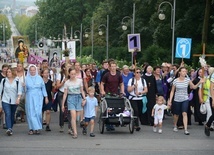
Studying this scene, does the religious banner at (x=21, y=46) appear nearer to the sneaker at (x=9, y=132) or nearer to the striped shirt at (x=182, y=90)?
the sneaker at (x=9, y=132)

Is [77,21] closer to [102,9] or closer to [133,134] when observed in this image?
[102,9]

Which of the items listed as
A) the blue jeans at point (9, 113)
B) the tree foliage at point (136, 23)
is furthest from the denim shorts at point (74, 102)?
the tree foliage at point (136, 23)

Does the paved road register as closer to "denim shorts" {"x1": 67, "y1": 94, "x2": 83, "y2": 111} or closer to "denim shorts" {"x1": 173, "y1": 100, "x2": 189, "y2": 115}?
"denim shorts" {"x1": 173, "y1": 100, "x2": 189, "y2": 115}

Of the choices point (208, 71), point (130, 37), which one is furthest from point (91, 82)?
point (208, 71)

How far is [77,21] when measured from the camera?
330ft

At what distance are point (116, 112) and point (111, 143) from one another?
78.0 inches

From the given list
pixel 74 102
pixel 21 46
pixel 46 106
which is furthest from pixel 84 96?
pixel 21 46

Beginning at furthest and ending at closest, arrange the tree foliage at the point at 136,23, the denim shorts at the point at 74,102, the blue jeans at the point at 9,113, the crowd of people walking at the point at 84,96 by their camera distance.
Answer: the tree foliage at the point at 136,23
the blue jeans at the point at 9,113
the crowd of people walking at the point at 84,96
the denim shorts at the point at 74,102

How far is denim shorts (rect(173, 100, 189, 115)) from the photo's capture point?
634 inches

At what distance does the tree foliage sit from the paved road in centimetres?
1922

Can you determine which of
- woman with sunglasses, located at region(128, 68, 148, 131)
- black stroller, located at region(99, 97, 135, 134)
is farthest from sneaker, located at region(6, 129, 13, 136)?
woman with sunglasses, located at region(128, 68, 148, 131)

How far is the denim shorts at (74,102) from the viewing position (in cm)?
1526

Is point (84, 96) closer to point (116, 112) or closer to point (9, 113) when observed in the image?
point (116, 112)

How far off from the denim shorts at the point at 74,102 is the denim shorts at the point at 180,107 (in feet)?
8.08
